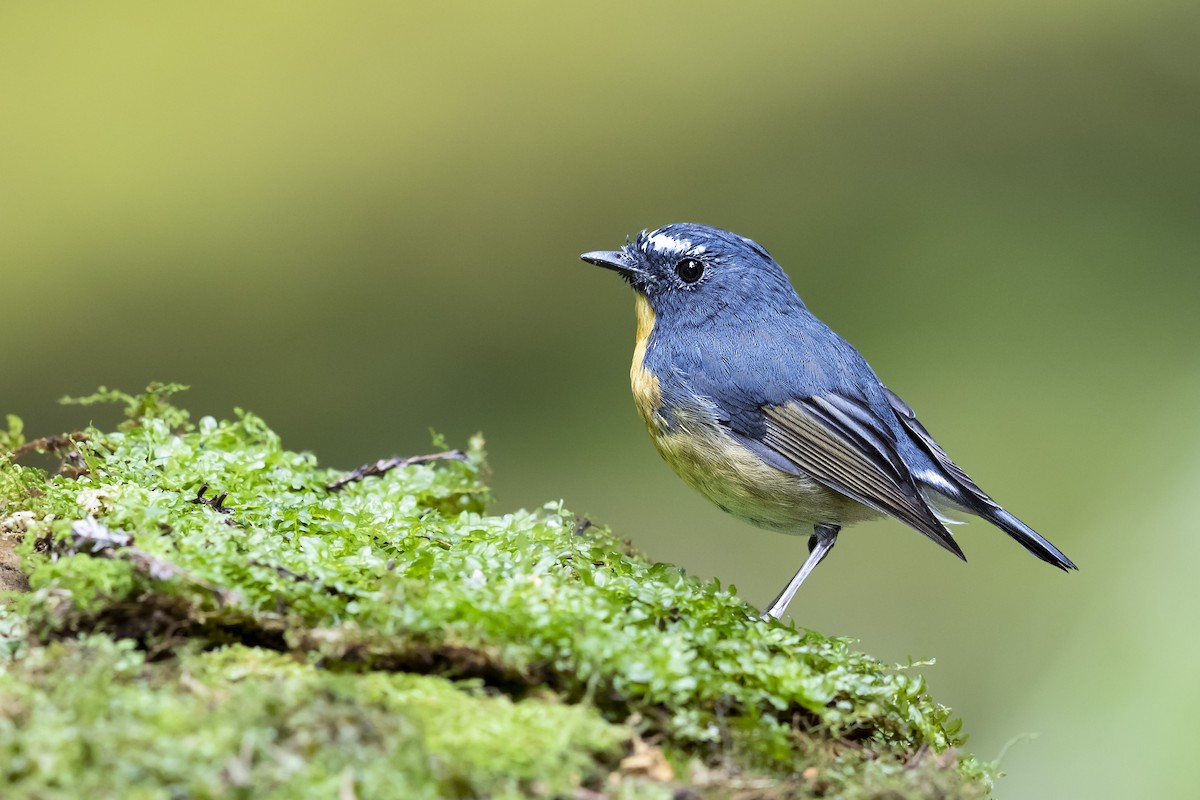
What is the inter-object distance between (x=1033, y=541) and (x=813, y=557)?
75cm

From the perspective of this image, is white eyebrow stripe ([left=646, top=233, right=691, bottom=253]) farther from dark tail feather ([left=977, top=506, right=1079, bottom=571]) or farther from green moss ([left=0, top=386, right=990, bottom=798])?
green moss ([left=0, top=386, right=990, bottom=798])

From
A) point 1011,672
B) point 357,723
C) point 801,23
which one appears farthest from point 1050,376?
point 357,723

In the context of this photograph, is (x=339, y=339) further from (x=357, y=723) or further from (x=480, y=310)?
(x=357, y=723)

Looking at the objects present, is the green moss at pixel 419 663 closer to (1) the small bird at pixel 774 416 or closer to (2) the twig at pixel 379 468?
(2) the twig at pixel 379 468

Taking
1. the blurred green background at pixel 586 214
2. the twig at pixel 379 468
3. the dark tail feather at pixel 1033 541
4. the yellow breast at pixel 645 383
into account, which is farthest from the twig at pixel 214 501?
the blurred green background at pixel 586 214

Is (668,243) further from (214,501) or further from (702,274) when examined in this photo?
(214,501)

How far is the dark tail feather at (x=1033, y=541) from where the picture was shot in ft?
11.8

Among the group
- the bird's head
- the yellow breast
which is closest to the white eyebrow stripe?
the bird's head

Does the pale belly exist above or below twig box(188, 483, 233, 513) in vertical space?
above

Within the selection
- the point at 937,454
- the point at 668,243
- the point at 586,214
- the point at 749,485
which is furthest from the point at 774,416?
the point at 586,214

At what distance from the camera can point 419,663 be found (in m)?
2.07

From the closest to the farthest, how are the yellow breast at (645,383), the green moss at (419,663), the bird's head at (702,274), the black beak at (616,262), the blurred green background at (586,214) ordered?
the green moss at (419,663)
the yellow breast at (645,383)
the bird's head at (702,274)
the black beak at (616,262)
the blurred green background at (586,214)

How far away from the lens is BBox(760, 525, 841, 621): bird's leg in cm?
339

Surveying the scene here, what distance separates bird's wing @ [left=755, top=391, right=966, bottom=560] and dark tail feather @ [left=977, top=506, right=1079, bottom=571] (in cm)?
37
